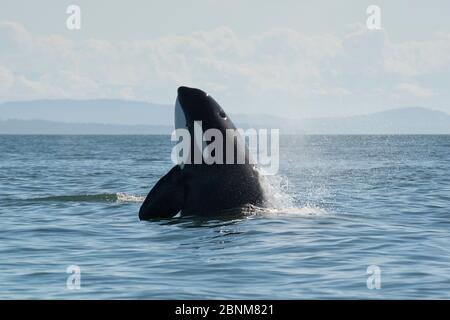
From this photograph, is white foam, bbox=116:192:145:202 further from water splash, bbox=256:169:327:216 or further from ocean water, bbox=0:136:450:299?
water splash, bbox=256:169:327:216

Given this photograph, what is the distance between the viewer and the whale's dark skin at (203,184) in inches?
812

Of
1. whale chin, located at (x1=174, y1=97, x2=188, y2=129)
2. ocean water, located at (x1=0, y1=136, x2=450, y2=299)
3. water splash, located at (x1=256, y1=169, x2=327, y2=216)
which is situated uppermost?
whale chin, located at (x1=174, y1=97, x2=188, y2=129)

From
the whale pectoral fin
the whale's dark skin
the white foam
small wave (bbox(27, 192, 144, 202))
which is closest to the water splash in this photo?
the whale's dark skin

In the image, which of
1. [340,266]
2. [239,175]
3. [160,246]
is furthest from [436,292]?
[239,175]

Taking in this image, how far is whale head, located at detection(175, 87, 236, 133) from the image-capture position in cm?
2105

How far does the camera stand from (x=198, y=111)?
21078 mm

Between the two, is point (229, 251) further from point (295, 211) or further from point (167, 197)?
point (295, 211)

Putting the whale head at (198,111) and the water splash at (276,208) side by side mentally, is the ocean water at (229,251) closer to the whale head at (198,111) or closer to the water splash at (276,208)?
the water splash at (276,208)

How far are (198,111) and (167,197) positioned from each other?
2147 mm

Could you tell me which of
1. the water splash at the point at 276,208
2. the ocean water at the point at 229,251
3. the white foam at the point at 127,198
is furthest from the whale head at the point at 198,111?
the white foam at the point at 127,198

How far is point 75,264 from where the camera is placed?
1634cm

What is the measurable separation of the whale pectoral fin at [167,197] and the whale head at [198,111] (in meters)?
1.18

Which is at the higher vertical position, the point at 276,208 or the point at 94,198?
the point at 276,208

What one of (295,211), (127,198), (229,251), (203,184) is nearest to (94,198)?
(127,198)
